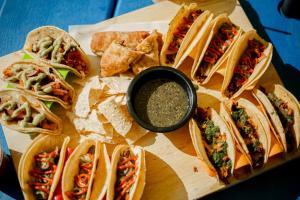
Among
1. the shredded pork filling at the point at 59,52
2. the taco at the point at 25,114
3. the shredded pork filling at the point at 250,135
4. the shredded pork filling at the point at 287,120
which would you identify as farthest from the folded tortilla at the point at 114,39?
the shredded pork filling at the point at 287,120

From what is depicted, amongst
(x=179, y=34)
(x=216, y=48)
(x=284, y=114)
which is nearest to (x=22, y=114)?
(x=179, y=34)

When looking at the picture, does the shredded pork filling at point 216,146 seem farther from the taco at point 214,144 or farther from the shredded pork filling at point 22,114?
the shredded pork filling at point 22,114

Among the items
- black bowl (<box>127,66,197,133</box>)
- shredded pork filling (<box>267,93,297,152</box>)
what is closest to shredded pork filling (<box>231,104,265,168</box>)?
shredded pork filling (<box>267,93,297,152</box>)

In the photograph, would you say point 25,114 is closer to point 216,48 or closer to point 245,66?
point 216,48

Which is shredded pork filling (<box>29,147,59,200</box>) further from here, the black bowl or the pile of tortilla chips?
the black bowl

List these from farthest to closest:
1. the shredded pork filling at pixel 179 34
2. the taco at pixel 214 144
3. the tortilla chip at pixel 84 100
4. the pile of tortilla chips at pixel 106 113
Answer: the shredded pork filling at pixel 179 34, the tortilla chip at pixel 84 100, the pile of tortilla chips at pixel 106 113, the taco at pixel 214 144

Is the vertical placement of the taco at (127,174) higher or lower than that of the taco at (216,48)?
lower
